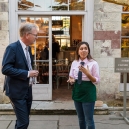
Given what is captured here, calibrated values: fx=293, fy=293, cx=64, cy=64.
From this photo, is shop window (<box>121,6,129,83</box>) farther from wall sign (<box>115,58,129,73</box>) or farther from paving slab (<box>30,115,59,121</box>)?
paving slab (<box>30,115,59,121</box>)

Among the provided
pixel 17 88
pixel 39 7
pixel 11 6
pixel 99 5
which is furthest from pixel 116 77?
pixel 17 88

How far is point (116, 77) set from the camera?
25.1ft

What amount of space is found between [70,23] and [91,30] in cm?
567

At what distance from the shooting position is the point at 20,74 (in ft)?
12.8

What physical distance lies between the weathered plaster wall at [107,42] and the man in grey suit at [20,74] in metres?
3.69

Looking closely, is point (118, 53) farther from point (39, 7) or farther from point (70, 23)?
point (70, 23)

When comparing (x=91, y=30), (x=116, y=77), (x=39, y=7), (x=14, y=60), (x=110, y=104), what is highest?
(x=39, y=7)

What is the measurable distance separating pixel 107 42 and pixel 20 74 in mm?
4114

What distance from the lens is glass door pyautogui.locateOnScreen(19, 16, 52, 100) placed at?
769cm

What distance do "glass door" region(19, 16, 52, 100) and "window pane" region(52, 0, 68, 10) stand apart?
342mm

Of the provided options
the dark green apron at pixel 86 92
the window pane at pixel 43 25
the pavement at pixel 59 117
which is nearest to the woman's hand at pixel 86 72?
the dark green apron at pixel 86 92

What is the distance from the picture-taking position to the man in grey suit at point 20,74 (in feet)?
12.9

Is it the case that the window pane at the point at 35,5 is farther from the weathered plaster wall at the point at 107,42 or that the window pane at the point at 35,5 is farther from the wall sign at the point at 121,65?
the wall sign at the point at 121,65

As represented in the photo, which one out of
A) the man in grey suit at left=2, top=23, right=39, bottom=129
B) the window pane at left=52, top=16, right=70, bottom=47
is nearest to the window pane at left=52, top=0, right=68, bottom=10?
the man in grey suit at left=2, top=23, right=39, bottom=129
